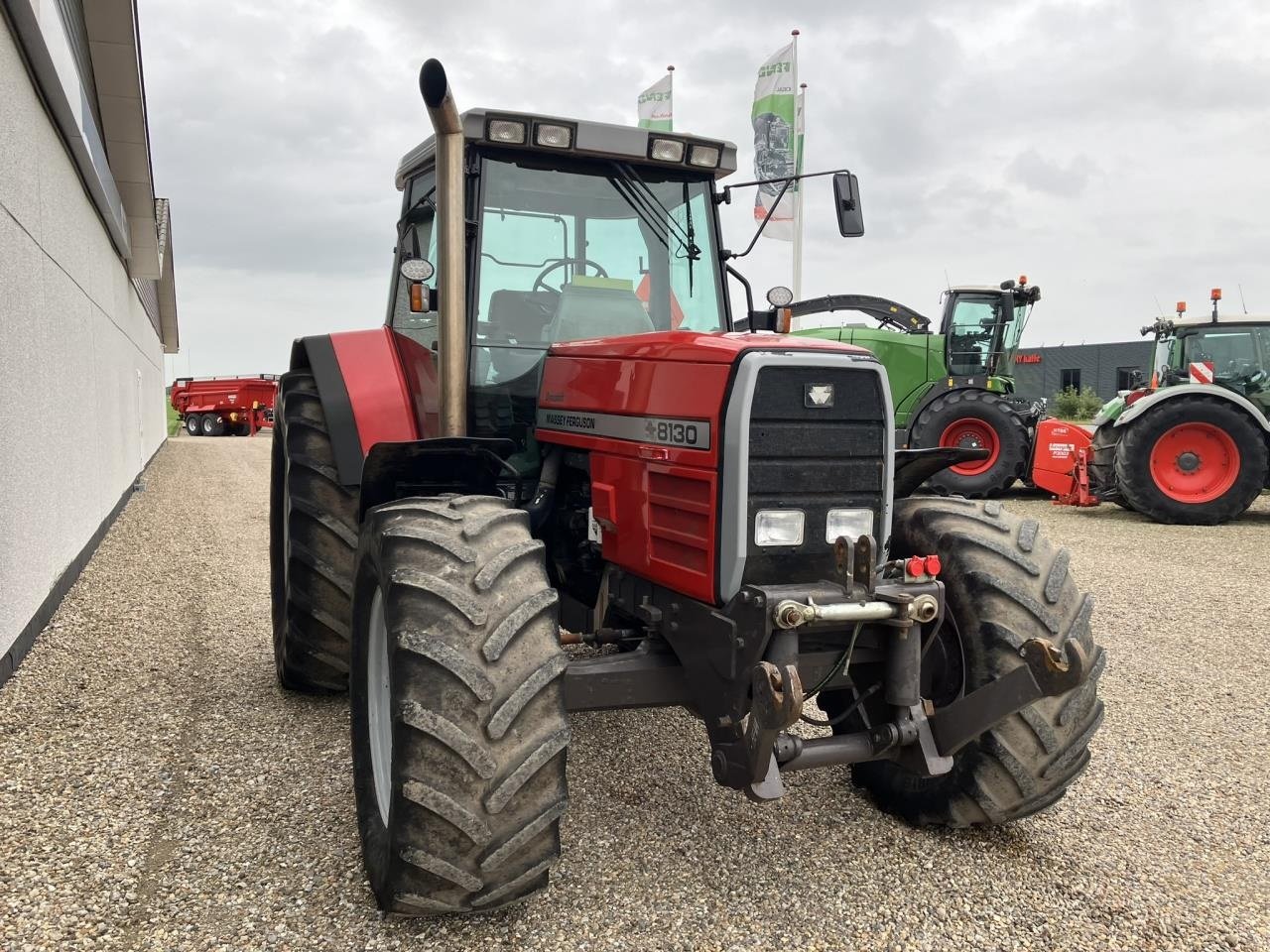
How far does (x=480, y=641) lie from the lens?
2.38 m

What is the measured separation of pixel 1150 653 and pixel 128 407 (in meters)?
→ 12.0

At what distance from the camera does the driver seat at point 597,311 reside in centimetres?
364

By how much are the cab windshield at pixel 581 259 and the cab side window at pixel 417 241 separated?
36cm

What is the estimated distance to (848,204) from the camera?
380cm

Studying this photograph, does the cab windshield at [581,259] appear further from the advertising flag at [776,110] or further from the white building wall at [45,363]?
the advertising flag at [776,110]

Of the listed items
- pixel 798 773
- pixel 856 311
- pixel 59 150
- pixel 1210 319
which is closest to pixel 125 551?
pixel 59 150

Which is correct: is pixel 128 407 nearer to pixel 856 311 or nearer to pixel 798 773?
pixel 856 311

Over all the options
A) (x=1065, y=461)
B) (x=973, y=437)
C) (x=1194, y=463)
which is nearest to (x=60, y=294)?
(x=973, y=437)

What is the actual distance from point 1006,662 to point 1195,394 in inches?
356

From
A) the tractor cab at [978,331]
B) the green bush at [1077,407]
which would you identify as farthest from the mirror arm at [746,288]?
the green bush at [1077,407]

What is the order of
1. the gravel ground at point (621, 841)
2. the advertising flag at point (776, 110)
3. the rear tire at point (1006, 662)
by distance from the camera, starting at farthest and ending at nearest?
the advertising flag at point (776, 110) < the rear tire at point (1006, 662) < the gravel ground at point (621, 841)

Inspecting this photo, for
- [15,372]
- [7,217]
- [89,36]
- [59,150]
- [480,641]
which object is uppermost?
[89,36]

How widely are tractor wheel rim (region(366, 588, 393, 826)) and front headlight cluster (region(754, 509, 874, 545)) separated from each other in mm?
1068

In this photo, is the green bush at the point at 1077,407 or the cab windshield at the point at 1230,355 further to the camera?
the green bush at the point at 1077,407
